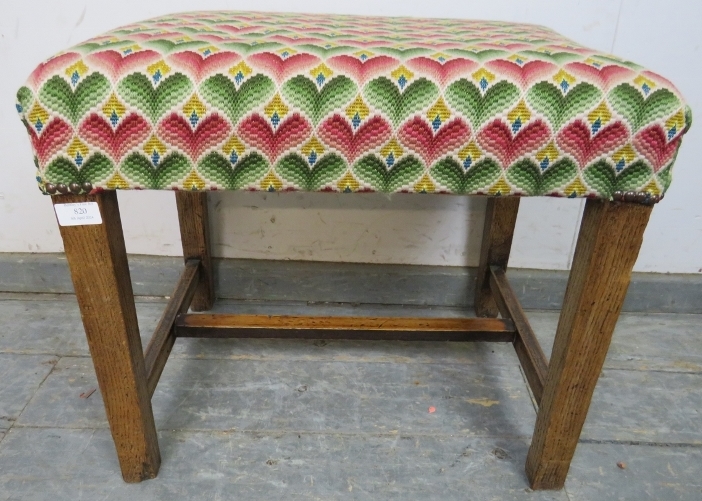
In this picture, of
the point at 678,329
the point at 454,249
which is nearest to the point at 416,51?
the point at 454,249

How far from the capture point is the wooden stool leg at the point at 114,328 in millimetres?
571

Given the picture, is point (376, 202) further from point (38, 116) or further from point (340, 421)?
point (38, 116)

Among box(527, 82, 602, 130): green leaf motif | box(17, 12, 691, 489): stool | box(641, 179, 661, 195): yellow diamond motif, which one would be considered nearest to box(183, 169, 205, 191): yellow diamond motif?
box(17, 12, 691, 489): stool

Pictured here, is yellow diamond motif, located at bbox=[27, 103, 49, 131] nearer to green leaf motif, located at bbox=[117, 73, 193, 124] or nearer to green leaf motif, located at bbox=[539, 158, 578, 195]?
green leaf motif, located at bbox=[117, 73, 193, 124]

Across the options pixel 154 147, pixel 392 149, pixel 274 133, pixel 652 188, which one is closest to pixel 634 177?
pixel 652 188

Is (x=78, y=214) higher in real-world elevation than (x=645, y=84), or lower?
lower

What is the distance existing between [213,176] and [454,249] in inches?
27.6

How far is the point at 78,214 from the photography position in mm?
551

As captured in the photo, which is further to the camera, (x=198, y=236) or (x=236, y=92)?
(x=198, y=236)

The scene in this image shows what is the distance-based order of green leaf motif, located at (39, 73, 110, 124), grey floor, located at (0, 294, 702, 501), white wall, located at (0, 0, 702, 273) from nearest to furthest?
green leaf motif, located at (39, 73, 110, 124) → grey floor, located at (0, 294, 702, 501) → white wall, located at (0, 0, 702, 273)

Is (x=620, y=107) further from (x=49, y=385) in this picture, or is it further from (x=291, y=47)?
(x=49, y=385)

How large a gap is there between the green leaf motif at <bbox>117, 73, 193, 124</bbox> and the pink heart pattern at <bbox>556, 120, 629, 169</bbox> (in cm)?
34

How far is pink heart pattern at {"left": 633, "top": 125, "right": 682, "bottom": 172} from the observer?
0.51 meters

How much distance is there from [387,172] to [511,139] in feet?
0.38
